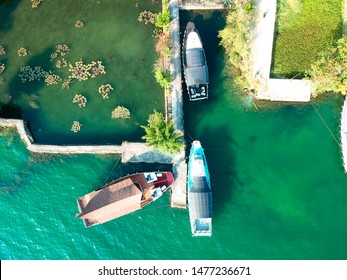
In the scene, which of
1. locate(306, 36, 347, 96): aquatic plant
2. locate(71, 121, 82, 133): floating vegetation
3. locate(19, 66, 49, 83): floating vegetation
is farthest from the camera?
locate(19, 66, 49, 83): floating vegetation

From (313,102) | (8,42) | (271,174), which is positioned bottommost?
(271,174)

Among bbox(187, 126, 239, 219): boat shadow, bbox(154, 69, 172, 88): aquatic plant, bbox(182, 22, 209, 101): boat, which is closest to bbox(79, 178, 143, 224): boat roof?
bbox(187, 126, 239, 219): boat shadow

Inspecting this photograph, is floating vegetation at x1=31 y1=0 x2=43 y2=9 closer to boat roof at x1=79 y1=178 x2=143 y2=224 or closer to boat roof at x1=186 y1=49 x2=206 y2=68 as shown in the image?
boat roof at x1=186 y1=49 x2=206 y2=68

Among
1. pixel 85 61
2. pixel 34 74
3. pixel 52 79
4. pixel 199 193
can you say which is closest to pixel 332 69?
pixel 199 193

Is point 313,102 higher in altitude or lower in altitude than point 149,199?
higher

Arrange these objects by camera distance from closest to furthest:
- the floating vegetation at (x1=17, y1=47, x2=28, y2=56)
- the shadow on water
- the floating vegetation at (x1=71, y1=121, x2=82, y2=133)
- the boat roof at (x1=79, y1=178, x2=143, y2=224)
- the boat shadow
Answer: the boat roof at (x1=79, y1=178, x2=143, y2=224), the boat shadow, the floating vegetation at (x1=71, y1=121, x2=82, y2=133), the floating vegetation at (x1=17, y1=47, x2=28, y2=56), the shadow on water

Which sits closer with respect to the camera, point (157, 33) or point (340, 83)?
point (340, 83)
